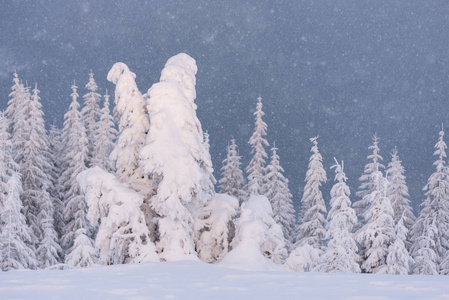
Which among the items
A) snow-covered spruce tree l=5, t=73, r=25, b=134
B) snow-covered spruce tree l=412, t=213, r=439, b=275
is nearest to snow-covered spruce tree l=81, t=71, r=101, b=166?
snow-covered spruce tree l=5, t=73, r=25, b=134

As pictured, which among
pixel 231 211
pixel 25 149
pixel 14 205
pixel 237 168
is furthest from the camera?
pixel 237 168

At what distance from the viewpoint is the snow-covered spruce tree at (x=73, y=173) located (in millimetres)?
31812

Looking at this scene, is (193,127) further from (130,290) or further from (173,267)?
(130,290)

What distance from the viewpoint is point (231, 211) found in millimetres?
18016

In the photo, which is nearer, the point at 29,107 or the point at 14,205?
the point at 14,205

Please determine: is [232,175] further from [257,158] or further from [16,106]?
[16,106]

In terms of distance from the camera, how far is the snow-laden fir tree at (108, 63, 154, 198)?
17.3 meters

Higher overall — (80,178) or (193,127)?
(193,127)

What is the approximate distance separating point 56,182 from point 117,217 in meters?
22.9

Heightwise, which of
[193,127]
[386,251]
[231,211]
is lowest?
[386,251]

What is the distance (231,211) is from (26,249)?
14.8 metres

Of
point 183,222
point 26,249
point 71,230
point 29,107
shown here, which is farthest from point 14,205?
point 183,222

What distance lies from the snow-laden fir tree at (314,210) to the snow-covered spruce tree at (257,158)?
13.4 ft

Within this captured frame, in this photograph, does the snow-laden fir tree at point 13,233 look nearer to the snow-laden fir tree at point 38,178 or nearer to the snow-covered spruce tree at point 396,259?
the snow-laden fir tree at point 38,178
